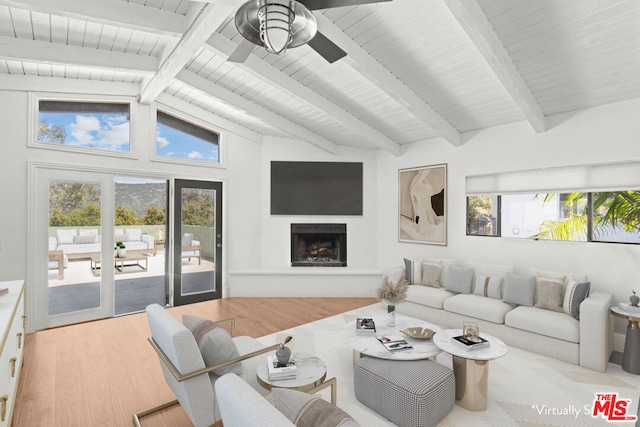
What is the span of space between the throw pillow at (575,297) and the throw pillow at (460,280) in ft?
3.77

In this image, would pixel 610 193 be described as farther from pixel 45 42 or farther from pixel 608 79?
pixel 45 42

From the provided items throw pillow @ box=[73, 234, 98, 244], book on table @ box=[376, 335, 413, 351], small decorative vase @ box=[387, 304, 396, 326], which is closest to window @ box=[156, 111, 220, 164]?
throw pillow @ box=[73, 234, 98, 244]

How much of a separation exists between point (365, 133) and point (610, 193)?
3297 millimetres

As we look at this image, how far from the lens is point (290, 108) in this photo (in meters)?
5.26

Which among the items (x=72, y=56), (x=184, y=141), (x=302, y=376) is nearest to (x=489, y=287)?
(x=302, y=376)

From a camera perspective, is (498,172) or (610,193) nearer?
(610,193)

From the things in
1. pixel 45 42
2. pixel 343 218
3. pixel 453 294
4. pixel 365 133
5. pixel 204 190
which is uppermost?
pixel 45 42

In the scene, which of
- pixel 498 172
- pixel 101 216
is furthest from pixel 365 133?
pixel 101 216

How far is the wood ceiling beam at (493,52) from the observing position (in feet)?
8.48

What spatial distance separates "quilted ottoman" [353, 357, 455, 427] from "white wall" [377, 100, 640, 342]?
2.78 metres

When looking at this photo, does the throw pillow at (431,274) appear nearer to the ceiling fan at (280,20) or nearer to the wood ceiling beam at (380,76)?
the wood ceiling beam at (380,76)

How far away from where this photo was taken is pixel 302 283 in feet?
19.6

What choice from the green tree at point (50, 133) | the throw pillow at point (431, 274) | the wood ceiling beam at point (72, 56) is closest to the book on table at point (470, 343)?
the throw pillow at point (431, 274)

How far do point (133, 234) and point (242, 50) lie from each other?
4138mm
